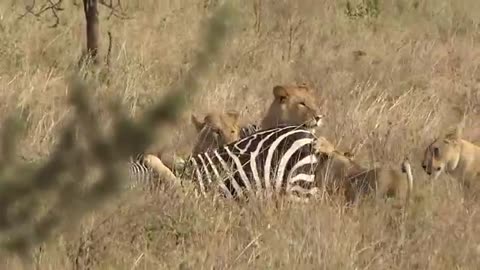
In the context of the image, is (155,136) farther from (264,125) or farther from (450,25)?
(450,25)

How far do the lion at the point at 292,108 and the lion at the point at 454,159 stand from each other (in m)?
0.96

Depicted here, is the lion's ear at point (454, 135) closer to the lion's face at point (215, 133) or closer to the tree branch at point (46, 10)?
the lion's face at point (215, 133)

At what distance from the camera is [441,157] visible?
641cm

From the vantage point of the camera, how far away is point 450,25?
11633mm

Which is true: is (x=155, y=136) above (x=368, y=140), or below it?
above

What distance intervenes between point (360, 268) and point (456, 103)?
13.3 feet

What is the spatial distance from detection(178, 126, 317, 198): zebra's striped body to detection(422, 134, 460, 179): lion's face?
2.34 ft

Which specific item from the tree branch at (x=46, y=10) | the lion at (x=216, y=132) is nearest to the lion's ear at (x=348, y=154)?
the lion at (x=216, y=132)

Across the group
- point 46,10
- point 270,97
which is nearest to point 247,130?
point 270,97

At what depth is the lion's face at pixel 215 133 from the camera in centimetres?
709

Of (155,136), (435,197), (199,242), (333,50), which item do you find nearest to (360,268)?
(199,242)

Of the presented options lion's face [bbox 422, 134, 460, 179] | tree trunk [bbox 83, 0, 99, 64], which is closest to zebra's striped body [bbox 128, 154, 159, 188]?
lion's face [bbox 422, 134, 460, 179]

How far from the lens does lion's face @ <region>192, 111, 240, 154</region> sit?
7090 millimetres

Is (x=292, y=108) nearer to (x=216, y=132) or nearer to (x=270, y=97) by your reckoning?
(x=216, y=132)
